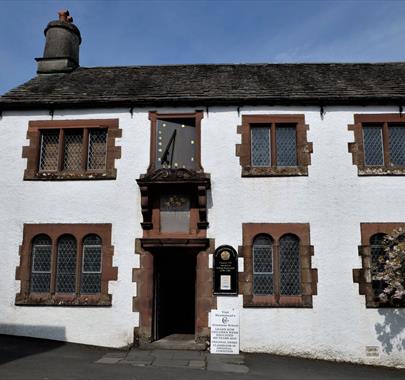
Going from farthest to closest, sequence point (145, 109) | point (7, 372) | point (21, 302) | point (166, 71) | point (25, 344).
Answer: point (166, 71), point (145, 109), point (21, 302), point (25, 344), point (7, 372)

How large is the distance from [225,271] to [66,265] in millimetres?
4099

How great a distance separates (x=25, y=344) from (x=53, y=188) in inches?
154

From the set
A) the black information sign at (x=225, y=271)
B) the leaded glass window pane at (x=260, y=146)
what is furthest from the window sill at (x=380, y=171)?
the black information sign at (x=225, y=271)

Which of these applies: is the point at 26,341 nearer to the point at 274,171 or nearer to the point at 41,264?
the point at 41,264

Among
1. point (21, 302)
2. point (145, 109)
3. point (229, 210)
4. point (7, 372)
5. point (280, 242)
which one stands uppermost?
point (145, 109)

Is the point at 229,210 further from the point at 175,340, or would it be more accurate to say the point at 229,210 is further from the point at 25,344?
the point at 25,344

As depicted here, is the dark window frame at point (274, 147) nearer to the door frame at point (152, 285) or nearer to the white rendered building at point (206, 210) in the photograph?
the white rendered building at point (206, 210)

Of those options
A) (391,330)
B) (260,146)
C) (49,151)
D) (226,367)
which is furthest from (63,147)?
(391,330)

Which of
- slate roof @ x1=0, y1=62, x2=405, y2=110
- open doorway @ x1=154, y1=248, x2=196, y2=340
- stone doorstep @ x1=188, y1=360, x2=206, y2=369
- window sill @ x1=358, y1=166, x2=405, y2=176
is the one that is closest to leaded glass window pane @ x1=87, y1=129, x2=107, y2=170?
slate roof @ x1=0, y1=62, x2=405, y2=110

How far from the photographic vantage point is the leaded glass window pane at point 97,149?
12.3 m

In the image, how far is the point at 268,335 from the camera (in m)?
10.9

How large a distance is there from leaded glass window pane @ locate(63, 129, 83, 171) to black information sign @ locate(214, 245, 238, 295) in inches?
175

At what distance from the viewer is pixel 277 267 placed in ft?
37.1

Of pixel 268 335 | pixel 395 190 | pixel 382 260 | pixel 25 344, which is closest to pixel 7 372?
pixel 25 344
